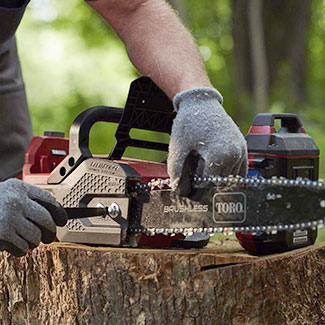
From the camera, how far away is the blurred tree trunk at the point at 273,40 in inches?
328

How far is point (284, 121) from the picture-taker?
6.61ft

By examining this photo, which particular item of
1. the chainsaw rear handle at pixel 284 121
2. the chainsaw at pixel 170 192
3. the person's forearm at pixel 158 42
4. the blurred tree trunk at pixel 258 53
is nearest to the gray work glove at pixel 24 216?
the chainsaw at pixel 170 192

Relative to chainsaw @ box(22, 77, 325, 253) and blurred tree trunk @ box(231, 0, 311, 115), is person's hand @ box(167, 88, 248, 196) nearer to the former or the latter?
chainsaw @ box(22, 77, 325, 253)

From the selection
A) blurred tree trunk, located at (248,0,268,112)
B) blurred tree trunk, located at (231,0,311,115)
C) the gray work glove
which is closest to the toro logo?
the gray work glove

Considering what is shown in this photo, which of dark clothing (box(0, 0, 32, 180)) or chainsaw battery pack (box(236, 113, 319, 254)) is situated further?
dark clothing (box(0, 0, 32, 180))

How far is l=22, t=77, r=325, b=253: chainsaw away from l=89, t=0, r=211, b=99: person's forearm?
94 millimetres

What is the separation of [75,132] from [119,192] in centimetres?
30

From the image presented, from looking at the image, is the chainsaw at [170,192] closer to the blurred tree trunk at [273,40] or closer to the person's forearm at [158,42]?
the person's forearm at [158,42]

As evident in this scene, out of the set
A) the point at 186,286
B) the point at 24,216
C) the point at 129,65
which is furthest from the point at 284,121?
the point at 129,65

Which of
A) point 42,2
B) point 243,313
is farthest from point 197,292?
point 42,2

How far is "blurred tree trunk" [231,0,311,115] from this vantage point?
8344mm

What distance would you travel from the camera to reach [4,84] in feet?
9.59

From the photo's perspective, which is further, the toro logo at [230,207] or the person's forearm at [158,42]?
the person's forearm at [158,42]

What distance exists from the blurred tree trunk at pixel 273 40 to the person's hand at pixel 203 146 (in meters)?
6.61
